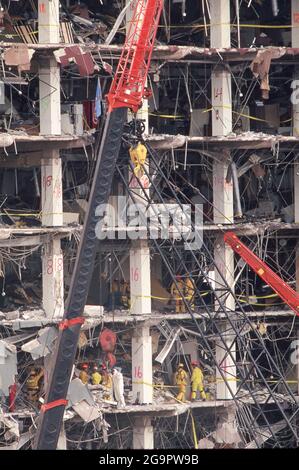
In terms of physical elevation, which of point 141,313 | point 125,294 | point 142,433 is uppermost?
point 125,294

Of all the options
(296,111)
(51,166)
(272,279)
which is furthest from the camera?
(296,111)

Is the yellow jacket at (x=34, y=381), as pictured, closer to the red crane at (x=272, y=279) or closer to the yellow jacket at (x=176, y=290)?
the yellow jacket at (x=176, y=290)

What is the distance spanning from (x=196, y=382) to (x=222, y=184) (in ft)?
27.9

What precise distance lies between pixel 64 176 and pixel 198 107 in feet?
21.7

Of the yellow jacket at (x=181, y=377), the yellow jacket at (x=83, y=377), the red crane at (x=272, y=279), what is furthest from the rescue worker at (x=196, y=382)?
the red crane at (x=272, y=279)

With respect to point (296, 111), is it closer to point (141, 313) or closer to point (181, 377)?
point (141, 313)

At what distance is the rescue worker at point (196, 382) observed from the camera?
102 m

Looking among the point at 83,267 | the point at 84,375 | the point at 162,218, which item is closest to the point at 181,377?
the point at 84,375

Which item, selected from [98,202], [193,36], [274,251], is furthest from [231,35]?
[98,202]

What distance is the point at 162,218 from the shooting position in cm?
10025

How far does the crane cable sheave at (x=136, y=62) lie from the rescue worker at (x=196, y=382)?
43.4 feet

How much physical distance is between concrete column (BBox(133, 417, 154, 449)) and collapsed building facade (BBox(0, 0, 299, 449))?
0.06 meters

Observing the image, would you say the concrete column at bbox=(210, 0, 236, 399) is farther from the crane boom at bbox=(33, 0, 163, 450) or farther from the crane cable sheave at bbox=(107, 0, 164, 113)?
the crane boom at bbox=(33, 0, 163, 450)

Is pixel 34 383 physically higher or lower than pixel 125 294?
lower
